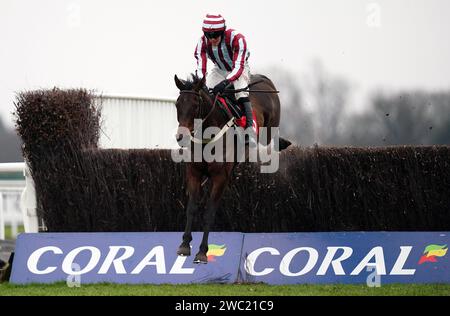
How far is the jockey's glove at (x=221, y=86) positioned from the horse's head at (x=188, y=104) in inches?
21.8

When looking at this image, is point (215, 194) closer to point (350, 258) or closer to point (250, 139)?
point (250, 139)

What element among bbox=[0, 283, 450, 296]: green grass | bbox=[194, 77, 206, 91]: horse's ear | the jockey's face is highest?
the jockey's face

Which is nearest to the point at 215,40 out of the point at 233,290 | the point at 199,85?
the point at 199,85

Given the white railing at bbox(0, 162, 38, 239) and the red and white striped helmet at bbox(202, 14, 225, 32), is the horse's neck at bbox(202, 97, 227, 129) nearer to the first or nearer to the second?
the red and white striped helmet at bbox(202, 14, 225, 32)

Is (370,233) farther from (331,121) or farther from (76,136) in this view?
(331,121)

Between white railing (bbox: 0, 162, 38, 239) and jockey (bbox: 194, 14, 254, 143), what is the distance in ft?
11.0

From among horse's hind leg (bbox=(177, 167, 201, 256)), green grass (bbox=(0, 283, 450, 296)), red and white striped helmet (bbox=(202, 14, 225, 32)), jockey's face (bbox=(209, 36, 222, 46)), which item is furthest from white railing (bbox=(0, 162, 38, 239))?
red and white striped helmet (bbox=(202, 14, 225, 32))

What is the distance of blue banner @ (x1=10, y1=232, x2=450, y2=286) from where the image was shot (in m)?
11.3

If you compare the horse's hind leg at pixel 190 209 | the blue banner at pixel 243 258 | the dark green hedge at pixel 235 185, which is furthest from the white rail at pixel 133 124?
the horse's hind leg at pixel 190 209

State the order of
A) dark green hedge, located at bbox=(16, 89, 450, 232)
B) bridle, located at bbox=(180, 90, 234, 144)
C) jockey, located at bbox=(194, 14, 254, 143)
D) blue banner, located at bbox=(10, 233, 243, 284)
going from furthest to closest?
dark green hedge, located at bbox=(16, 89, 450, 232)
blue banner, located at bbox=(10, 233, 243, 284)
jockey, located at bbox=(194, 14, 254, 143)
bridle, located at bbox=(180, 90, 234, 144)

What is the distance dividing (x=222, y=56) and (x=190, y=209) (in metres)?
1.98

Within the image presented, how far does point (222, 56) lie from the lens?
11.5 meters
